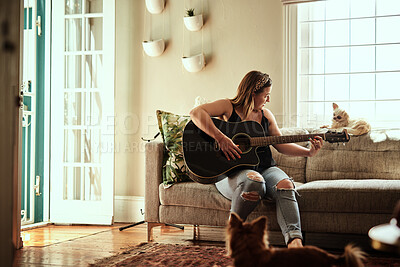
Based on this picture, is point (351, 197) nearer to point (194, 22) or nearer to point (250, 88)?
point (250, 88)

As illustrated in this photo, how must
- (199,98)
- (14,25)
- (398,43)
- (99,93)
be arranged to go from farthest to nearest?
(99,93) < (199,98) < (398,43) < (14,25)

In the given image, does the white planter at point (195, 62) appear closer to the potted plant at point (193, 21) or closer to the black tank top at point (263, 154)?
the potted plant at point (193, 21)

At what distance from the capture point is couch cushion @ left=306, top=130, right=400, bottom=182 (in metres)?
2.67

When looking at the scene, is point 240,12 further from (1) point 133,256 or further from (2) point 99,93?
(1) point 133,256

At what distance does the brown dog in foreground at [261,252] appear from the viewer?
3.97ft

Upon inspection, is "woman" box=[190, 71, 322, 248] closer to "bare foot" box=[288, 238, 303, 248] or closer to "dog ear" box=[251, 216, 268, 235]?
"bare foot" box=[288, 238, 303, 248]

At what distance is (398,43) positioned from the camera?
3.14 metres

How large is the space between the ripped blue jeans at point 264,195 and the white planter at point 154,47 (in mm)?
1693

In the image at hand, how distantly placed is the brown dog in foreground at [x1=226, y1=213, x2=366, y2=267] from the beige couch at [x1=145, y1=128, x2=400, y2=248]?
41.7 inches

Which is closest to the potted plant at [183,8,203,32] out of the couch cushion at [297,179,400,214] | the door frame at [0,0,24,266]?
the couch cushion at [297,179,400,214]

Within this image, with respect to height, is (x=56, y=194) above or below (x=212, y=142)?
below

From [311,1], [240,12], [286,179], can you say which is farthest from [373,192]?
[240,12]

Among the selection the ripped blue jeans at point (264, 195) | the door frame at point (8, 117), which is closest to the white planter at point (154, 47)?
the ripped blue jeans at point (264, 195)

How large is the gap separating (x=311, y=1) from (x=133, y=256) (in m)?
2.25
